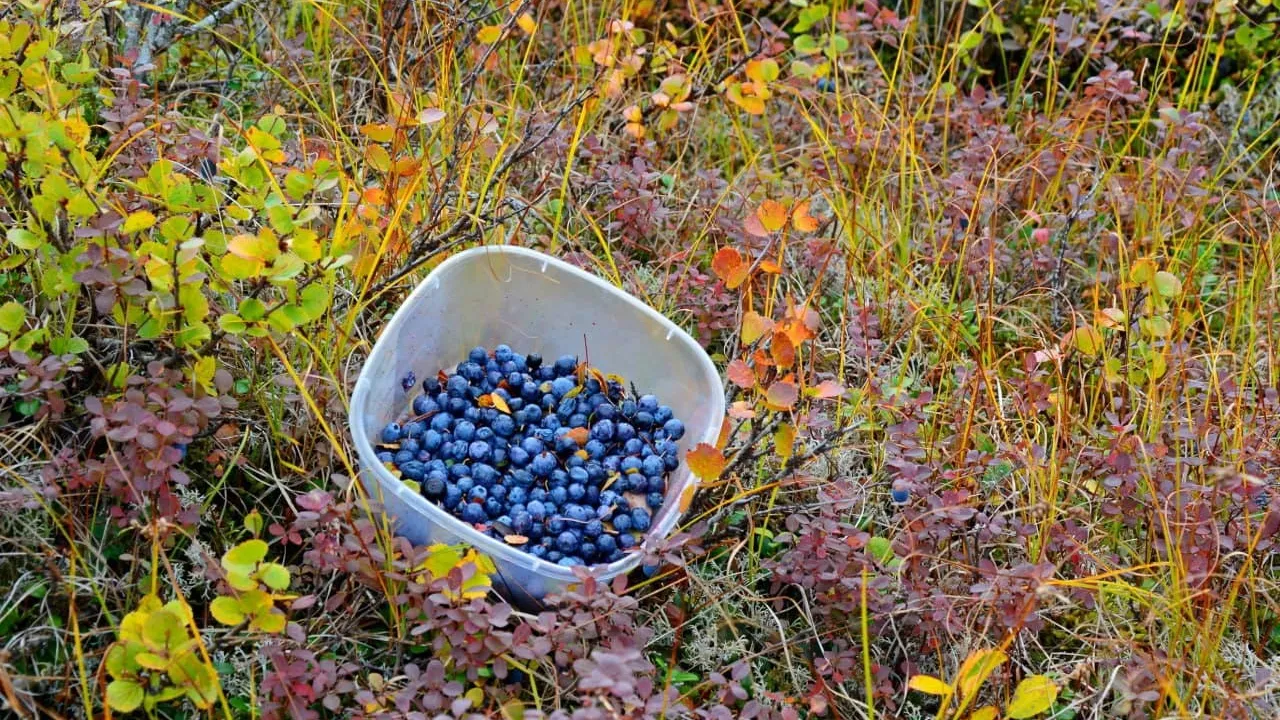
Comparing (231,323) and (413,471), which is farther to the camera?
(413,471)

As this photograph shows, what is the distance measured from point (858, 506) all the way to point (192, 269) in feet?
3.76

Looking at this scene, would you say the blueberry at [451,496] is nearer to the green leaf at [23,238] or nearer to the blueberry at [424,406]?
the blueberry at [424,406]

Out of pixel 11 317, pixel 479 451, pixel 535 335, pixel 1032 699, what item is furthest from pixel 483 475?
pixel 1032 699

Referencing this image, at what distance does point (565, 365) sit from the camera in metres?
2.13

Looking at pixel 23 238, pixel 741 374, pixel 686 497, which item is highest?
pixel 23 238

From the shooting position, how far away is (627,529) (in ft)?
6.16

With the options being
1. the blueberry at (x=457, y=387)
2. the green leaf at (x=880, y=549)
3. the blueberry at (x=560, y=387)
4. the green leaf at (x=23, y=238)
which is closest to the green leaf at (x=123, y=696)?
the green leaf at (x=23, y=238)

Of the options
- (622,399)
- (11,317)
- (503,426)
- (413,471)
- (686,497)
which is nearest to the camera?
(11,317)

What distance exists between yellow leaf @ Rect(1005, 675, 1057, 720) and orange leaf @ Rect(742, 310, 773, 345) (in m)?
0.61

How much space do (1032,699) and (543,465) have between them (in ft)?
2.67

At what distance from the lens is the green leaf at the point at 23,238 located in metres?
1.68

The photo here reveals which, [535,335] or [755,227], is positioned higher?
[755,227]

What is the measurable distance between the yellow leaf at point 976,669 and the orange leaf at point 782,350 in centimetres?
48

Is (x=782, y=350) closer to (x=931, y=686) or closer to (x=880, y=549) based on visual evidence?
(x=880, y=549)
